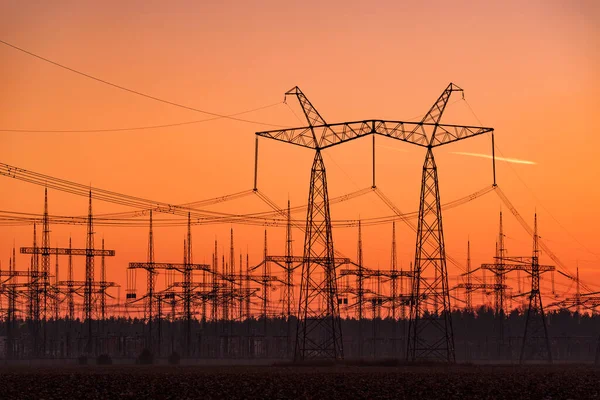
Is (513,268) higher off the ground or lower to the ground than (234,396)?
higher

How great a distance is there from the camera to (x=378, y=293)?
559 ft

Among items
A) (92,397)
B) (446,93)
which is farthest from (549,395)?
(446,93)

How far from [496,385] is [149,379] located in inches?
887

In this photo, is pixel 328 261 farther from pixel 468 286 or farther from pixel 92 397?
pixel 468 286

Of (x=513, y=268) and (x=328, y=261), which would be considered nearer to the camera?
(x=328, y=261)

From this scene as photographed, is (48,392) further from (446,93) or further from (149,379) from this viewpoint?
(446,93)

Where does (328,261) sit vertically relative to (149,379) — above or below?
above

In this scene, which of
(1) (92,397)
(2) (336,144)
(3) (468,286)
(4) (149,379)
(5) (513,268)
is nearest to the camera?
(1) (92,397)

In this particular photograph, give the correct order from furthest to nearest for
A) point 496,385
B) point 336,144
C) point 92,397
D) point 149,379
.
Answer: point 336,144 < point 149,379 < point 496,385 < point 92,397

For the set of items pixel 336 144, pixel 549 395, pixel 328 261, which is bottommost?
pixel 549 395

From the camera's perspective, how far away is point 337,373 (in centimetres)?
8375

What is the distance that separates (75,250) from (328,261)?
4565 centimetres

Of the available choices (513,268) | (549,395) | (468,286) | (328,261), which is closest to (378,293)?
(468,286)


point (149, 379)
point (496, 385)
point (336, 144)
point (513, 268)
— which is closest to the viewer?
point (496, 385)
